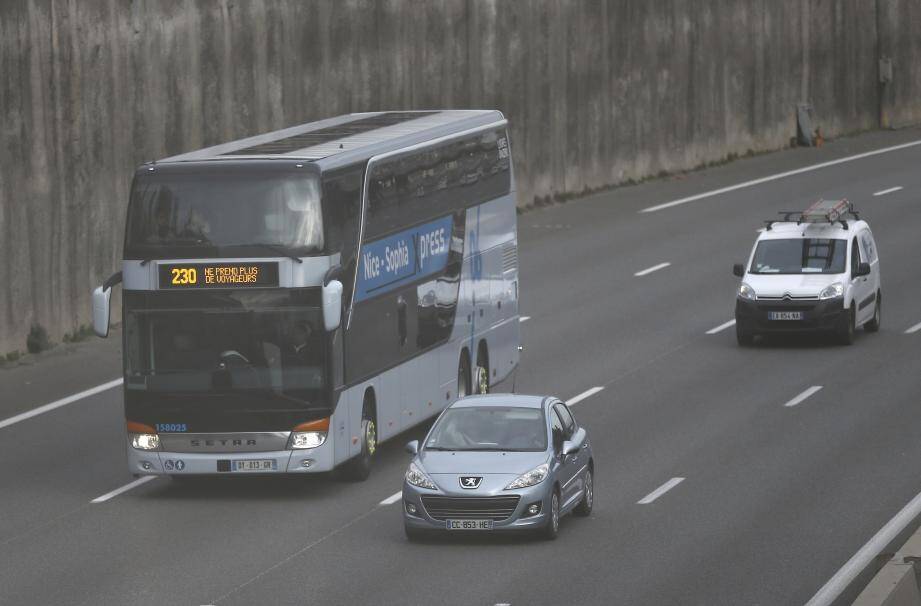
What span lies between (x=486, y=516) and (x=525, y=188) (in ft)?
96.5

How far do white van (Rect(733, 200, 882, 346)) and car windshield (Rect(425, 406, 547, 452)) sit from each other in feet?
41.5

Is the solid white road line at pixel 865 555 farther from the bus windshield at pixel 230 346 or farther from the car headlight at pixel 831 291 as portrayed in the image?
the car headlight at pixel 831 291

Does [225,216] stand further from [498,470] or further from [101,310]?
[498,470]

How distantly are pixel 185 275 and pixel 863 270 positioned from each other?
1488cm

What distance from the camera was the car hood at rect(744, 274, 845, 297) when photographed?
3144cm

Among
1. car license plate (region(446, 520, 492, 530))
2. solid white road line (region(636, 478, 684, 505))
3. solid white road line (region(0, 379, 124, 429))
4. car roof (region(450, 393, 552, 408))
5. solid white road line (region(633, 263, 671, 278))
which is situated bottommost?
solid white road line (region(0, 379, 124, 429))

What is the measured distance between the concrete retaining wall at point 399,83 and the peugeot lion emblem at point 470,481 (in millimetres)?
14765

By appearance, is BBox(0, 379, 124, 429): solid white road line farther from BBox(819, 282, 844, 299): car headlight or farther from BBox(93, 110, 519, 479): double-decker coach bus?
BBox(819, 282, 844, 299): car headlight

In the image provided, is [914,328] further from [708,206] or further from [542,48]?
[542,48]

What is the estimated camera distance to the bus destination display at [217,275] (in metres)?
20.8

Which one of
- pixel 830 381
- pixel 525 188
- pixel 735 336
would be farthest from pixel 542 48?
pixel 830 381

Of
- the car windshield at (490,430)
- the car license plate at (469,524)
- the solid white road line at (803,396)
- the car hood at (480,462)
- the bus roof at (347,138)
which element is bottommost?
the solid white road line at (803,396)

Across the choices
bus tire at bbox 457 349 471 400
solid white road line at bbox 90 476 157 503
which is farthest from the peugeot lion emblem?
bus tire at bbox 457 349 471 400

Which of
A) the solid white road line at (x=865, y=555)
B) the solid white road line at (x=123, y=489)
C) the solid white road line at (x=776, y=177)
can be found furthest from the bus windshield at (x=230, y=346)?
the solid white road line at (x=776, y=177)
